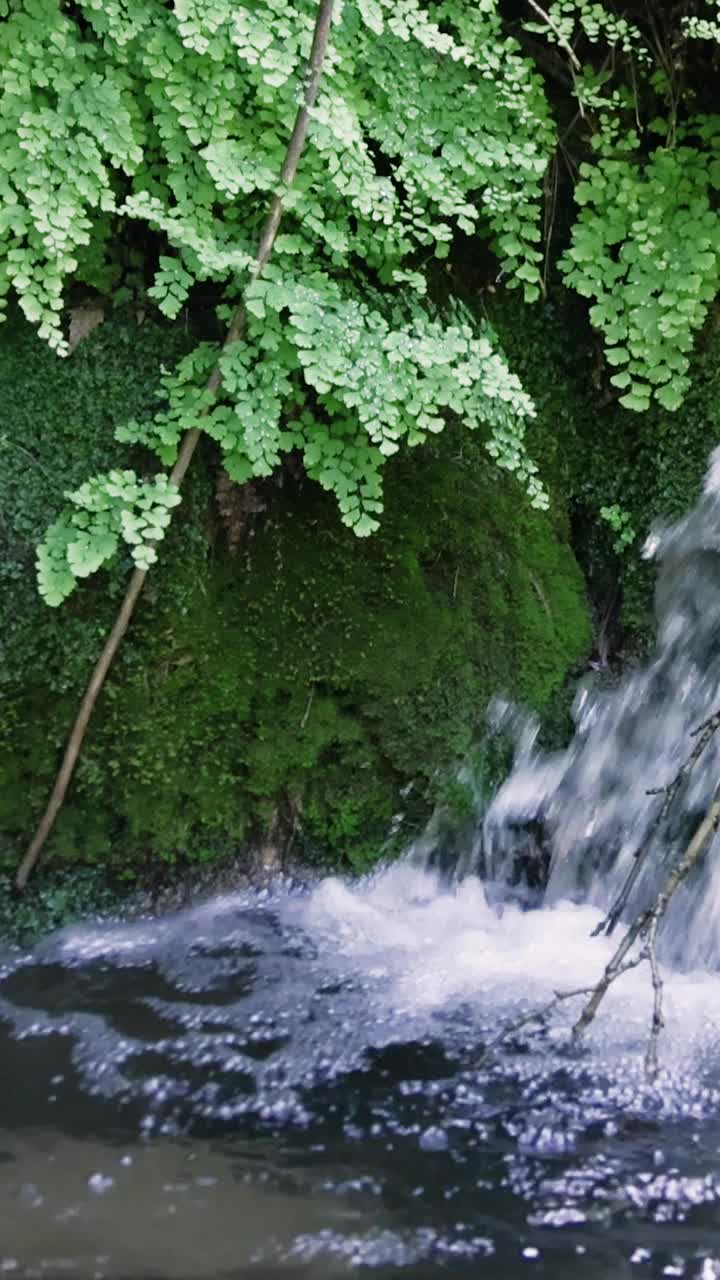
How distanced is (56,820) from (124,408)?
54.8 inches

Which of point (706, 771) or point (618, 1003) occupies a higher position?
point (706, 771)

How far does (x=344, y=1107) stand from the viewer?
2387 millimetres

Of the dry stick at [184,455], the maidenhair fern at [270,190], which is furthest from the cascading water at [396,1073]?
the maidenhair fern at [270,190]

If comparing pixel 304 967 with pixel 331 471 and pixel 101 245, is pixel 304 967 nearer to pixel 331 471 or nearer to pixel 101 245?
pixel 331 471

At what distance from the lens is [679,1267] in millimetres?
1900

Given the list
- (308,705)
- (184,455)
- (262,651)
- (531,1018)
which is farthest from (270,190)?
(531,1018)

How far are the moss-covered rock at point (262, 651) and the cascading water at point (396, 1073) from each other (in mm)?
274

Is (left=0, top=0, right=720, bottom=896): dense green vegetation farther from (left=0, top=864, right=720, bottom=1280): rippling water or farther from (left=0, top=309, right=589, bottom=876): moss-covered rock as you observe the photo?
(left=0, top=864, right=720, bottom=1280): rippling water

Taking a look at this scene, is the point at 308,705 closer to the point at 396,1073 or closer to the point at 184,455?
the point at 184,455

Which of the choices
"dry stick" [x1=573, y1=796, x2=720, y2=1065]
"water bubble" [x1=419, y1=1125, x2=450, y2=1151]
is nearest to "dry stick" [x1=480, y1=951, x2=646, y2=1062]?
"dry stick" [x1=573, y1=796, x2=720, y2=1065]

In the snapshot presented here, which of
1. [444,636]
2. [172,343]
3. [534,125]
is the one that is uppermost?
[534,125]

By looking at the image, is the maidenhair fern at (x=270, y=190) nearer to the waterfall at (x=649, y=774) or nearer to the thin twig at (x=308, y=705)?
the thin twig at (x=308, y=705)

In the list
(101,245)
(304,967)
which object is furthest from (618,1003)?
(101,245)

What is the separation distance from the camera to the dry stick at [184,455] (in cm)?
282
